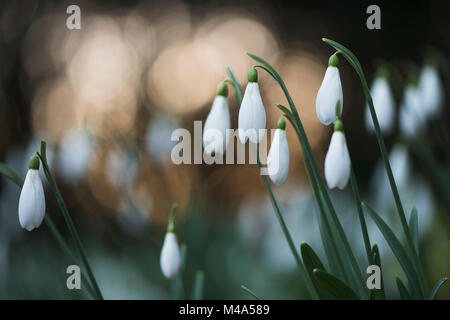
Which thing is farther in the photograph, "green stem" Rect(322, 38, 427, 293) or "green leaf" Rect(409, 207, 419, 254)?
"green leaf" Rect(409, 207, 419, 254)

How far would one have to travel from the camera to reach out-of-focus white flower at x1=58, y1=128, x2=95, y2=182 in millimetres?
1644

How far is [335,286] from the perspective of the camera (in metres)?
0.70

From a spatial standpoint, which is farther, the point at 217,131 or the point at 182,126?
the point at 182,126

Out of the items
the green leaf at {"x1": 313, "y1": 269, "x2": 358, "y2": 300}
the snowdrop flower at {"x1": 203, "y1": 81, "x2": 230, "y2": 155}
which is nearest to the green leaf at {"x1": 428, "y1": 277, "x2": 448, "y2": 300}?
the green leaf at {"x1": 313, "y1": 269, "x2": 358, "y2": 300}

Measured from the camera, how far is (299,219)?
1911mm

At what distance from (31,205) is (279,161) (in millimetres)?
417

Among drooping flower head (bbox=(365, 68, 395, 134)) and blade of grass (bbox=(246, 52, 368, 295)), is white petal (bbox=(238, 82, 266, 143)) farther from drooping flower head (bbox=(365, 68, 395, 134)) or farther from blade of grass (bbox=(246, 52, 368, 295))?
drooping flower head (bbox=(365, 68, 395, 134))

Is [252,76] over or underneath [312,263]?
over

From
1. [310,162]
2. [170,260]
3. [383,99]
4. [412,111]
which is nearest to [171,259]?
[170,260]

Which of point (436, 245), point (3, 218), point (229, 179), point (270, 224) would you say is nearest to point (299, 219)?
point (270, 224)

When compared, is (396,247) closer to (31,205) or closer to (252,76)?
(252,76)

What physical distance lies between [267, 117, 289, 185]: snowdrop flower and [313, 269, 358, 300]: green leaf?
16cm

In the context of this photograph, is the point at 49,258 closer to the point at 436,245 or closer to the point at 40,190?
the point at 40,190

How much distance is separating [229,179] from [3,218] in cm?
194
